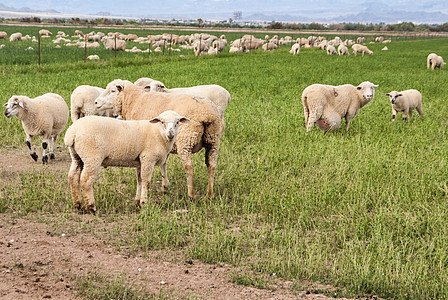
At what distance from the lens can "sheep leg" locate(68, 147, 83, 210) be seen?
696 cm

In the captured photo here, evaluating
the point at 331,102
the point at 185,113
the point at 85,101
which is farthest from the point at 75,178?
the point at 331,102

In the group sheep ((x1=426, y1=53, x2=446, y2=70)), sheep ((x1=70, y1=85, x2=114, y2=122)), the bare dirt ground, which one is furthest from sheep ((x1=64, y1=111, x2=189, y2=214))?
sheep ((x1=426, y1=53, x2=446, y2=70))

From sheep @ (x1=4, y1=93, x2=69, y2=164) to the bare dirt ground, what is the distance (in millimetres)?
3273

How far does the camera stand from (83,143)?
6.65 metres

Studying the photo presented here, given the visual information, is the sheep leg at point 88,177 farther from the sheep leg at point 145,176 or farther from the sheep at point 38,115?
the sheep at point 38,115

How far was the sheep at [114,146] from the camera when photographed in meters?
6.70

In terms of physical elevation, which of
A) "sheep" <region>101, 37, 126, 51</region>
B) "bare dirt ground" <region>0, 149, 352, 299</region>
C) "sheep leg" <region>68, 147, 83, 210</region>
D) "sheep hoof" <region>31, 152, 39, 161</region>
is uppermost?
"sheep" <region>101, 37, 126, 51</region>

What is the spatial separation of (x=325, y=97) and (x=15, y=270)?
8378 mm

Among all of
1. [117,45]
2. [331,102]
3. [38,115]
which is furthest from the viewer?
[117,45]

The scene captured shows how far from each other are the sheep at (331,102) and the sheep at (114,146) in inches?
207

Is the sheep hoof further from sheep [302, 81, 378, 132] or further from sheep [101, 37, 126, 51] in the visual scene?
sheep [101, 37, 126, 51]

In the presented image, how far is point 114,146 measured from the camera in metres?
6.84

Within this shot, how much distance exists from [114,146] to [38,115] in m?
3.37

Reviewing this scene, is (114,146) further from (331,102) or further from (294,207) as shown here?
(331,102)
